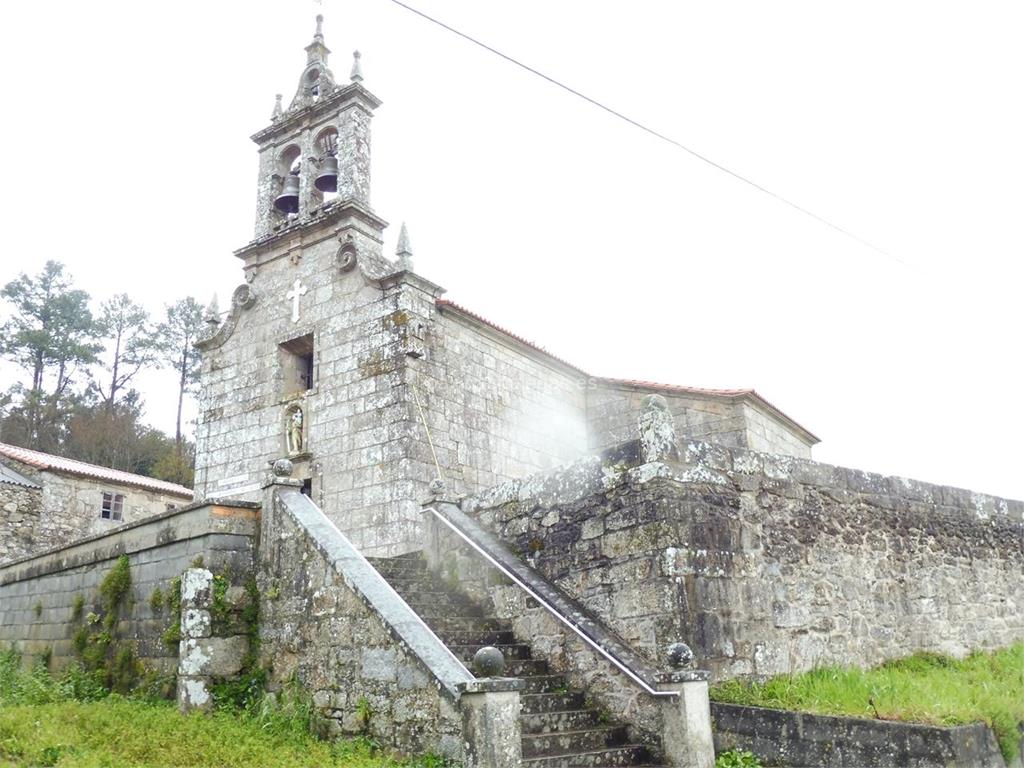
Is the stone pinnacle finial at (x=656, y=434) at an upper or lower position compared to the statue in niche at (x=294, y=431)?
lower

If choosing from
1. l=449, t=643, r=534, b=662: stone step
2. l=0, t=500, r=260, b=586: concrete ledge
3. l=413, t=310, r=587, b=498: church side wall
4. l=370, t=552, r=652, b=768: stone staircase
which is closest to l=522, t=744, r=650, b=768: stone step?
l=370, t=552, r=652, b=768: stone staircase

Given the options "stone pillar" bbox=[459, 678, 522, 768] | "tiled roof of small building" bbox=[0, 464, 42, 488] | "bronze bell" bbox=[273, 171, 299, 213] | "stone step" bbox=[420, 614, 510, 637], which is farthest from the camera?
"tiled roof of small building" bbox=[0, 464, 42, 488]

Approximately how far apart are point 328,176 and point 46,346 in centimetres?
2435

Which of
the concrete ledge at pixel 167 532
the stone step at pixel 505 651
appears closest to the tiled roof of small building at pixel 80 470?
the concrete ledge at pixel 167 532

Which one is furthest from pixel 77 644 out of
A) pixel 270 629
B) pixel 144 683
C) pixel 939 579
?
pixel 939 579

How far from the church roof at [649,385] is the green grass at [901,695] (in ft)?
19.5

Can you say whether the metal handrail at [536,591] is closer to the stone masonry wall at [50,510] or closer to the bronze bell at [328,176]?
the bronze bell at [328,176]

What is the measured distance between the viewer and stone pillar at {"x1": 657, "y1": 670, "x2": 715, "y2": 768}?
5.71m

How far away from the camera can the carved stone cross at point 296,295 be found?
524 inches

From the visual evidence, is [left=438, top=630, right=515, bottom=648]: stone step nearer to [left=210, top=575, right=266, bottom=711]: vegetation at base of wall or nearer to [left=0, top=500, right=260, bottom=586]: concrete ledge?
[left=210, top=575, right=266, bottom=711]: vegetation at base of wall

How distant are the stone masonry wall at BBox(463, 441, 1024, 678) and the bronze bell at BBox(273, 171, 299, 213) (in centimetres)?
801

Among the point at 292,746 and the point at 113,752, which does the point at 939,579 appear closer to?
the point at 292,746

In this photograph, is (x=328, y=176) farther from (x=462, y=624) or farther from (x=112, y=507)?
(x=112, y=507)

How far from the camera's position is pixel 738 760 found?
Answer: 572 cm
